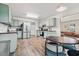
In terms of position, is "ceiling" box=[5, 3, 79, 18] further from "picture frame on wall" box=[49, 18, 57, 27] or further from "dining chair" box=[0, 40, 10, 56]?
"dining chair" box=[0, 40, 10, 56]

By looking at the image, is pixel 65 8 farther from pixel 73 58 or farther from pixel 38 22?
pixel 73 58

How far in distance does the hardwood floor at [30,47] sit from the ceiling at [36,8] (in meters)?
0.48

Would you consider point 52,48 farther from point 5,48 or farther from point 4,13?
point 4,13

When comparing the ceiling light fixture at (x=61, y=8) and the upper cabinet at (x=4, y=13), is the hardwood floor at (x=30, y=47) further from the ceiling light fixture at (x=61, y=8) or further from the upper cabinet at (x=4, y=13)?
the ceiling light fixture at (x=61, y=8)

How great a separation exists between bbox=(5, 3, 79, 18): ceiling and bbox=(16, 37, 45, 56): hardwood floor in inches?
19.0

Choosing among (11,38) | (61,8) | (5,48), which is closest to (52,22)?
(61,8)

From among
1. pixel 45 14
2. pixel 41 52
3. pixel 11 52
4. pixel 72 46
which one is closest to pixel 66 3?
pixel 45 14

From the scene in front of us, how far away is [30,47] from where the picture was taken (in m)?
1.48

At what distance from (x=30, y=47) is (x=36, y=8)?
0.69m

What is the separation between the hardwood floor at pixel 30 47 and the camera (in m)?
1.48

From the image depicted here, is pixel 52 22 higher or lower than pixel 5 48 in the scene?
higher

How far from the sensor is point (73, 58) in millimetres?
1473

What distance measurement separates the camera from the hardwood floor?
1.48m

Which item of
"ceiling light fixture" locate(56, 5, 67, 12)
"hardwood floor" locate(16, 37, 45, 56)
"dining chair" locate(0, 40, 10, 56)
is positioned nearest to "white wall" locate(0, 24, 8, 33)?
"dining chair" locate(0, 40, 10, 56)
